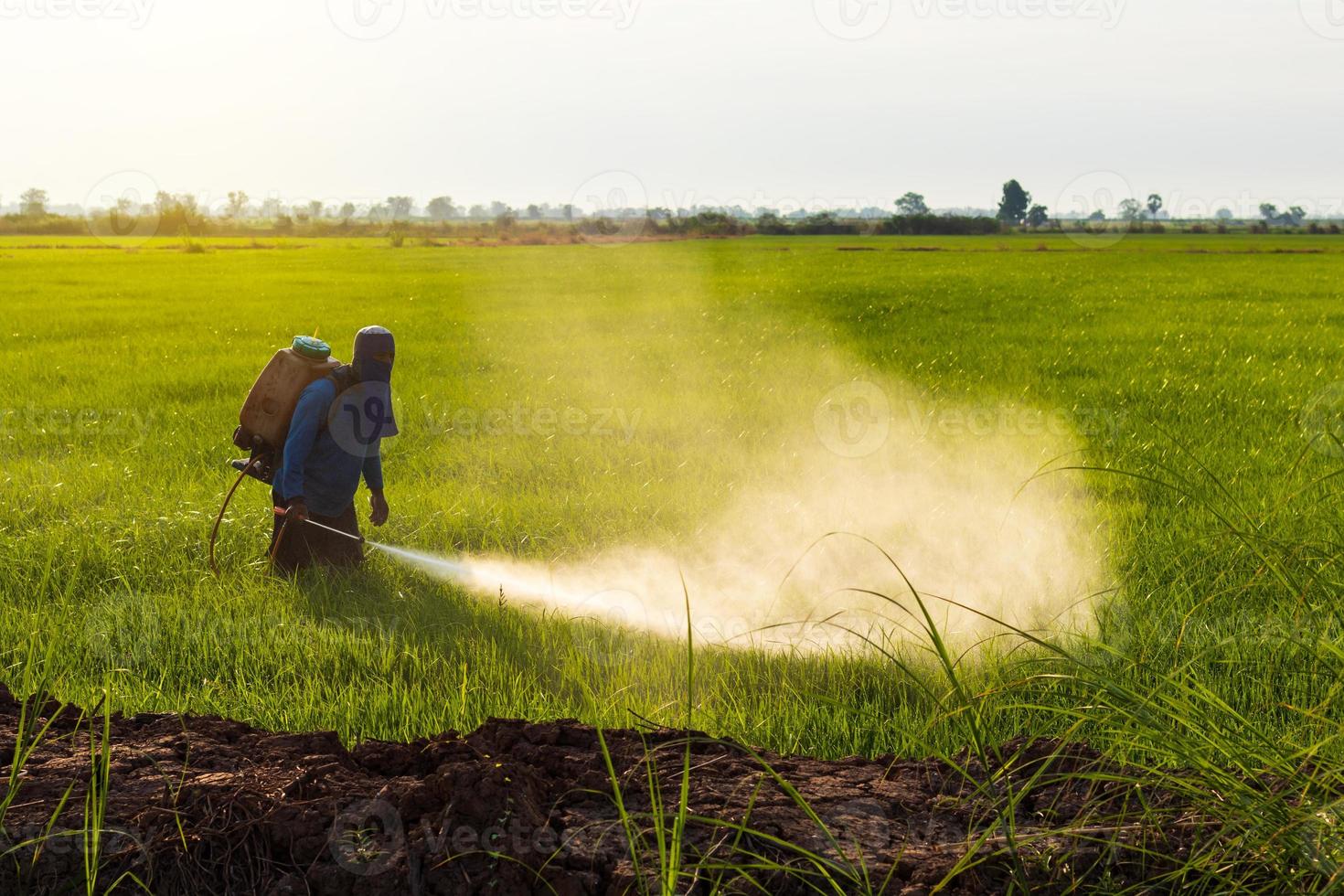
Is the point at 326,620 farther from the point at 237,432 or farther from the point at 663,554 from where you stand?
the point at 663,554

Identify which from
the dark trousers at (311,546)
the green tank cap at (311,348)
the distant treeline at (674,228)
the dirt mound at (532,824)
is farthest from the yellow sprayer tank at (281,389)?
the distant treeline at (674,228)

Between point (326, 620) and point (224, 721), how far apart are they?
1846 millimetres

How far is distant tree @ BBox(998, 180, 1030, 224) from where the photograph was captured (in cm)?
9562

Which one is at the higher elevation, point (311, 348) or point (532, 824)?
point (311, 348)

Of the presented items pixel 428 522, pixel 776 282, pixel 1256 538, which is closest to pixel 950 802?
pixel 1256 538

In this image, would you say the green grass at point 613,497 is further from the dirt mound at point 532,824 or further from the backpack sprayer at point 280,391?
the backpack sprayer at point 280,391

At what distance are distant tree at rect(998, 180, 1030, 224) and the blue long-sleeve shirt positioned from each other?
96.5 metres

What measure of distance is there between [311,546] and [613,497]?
229 centimetres

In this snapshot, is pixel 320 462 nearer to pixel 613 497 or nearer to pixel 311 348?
pixel 311 348

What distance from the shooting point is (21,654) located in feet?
16.4

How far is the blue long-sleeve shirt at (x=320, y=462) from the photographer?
556 cm

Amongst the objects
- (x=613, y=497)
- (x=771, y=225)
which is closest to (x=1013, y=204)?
(x=771, y=225)

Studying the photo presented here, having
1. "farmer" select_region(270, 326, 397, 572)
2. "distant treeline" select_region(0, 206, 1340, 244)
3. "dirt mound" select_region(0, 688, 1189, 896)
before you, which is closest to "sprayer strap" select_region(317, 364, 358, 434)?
"farmer" select_region(270, 326, 397, 572)

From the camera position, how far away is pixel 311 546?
6.08 metres
